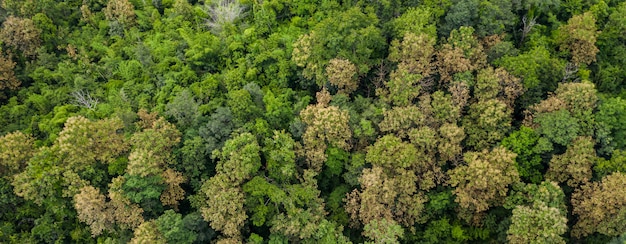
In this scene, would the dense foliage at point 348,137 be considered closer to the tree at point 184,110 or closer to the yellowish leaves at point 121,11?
the tree at point 184,110

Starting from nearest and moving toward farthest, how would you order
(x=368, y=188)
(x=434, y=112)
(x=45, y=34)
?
(x=368, y=188) → (x=434, y=112) → (x=45, y=34)

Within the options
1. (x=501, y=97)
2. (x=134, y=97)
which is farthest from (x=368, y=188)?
(x=134, y=97)

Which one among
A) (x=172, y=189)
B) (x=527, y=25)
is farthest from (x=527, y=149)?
(x=172, y=189)

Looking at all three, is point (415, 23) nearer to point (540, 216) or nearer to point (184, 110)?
point (540, 216)

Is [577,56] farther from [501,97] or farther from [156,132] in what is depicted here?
[156,132]

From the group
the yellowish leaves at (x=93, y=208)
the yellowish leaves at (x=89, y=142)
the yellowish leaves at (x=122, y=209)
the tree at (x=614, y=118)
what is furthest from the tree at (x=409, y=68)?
the yellowish leaves at (x=93, y=208)

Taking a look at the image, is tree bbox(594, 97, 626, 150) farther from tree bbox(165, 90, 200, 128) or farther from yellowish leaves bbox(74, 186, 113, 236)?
yellowish leaves bbox(74, 186, 113, 236)

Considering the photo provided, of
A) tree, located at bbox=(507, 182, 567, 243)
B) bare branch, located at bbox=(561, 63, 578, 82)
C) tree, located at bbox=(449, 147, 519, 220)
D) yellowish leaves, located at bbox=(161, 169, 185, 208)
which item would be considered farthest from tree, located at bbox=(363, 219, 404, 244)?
bare branch, located at bbox=(561, 63, 578, 82)

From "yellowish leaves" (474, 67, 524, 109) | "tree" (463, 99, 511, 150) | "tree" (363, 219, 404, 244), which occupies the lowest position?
"tree" (363, 219, 404, 244)
